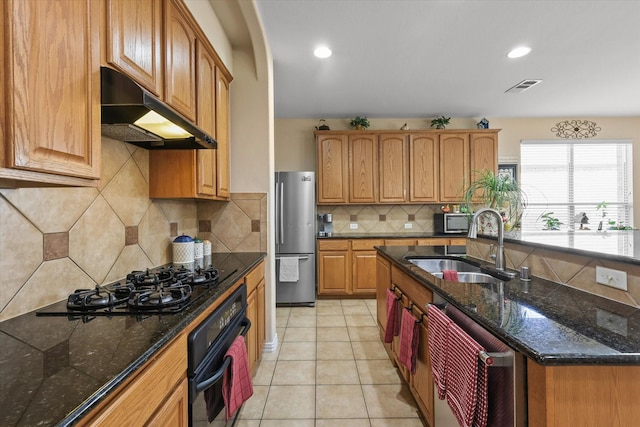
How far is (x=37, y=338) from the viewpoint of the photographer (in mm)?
886

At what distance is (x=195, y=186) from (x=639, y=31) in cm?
378

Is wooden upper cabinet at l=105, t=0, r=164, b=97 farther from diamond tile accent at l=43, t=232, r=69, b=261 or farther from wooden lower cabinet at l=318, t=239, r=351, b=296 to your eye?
wooden lower cabinet at l=318, t=239, r=351, b=296

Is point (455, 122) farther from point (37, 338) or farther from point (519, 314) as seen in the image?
point (37, 338)

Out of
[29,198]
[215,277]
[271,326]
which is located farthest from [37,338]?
[271,326]

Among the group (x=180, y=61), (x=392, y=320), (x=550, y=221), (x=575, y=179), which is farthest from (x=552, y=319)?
(x=575, y=179)

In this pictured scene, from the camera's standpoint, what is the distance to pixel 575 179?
4.93 m

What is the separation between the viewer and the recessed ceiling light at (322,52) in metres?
2.74

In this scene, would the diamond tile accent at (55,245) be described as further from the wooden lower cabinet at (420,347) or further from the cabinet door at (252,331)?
the wooden lower cabinet at (420,347)

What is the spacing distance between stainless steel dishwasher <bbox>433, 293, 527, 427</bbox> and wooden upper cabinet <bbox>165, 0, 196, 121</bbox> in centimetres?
173

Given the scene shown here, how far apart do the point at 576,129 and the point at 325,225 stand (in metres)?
4.34

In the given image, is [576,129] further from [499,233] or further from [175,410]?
[175,410]

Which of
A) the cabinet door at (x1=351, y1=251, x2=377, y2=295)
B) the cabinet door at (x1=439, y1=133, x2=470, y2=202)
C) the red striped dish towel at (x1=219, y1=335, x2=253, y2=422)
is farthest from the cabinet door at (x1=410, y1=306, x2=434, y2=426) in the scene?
the cabinet door at (x1=439, y1=133, x2=470, y2=202)

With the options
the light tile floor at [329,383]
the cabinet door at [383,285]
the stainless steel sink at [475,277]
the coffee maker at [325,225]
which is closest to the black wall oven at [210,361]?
the light tile floor at [329,383]

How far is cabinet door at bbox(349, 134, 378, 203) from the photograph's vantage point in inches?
175
